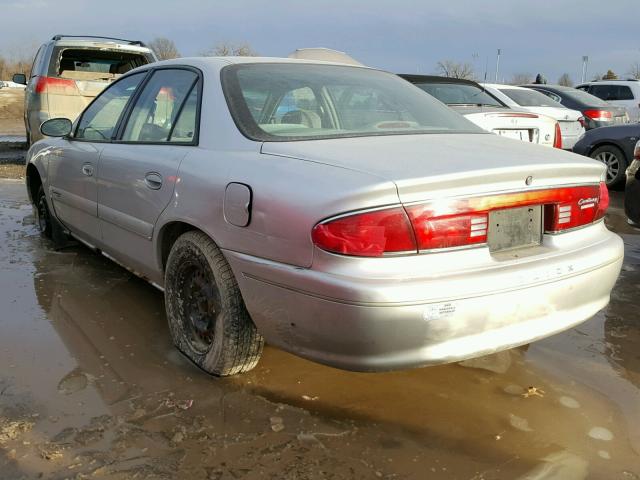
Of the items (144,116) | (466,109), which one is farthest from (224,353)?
(466,109)

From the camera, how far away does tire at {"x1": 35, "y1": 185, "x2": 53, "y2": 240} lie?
205 inches

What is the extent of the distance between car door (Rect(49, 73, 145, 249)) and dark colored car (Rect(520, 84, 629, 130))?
31.0ft

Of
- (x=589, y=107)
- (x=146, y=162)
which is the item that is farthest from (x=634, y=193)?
(x=589, y=107)

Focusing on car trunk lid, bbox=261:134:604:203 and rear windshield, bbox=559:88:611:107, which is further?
rear windshield, bbox=559:88:611:107

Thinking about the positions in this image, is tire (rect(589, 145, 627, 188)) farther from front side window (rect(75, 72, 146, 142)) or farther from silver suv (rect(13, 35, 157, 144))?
front side window (rect(75, 72, 146, 142))

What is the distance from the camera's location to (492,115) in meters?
6.45

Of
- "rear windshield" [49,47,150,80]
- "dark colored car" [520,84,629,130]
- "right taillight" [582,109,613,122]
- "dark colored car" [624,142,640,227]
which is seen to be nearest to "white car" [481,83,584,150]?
"dark colored car" [520,84,629,130]

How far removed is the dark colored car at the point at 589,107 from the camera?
37.9 feet

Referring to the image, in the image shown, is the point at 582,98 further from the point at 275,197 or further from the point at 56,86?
the point at 275,197

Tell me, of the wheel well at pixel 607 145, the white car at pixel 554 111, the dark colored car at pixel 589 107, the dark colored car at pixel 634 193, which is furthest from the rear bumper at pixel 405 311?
the dark colored car at pixel 589 107

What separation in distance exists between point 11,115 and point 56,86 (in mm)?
Result: 19489

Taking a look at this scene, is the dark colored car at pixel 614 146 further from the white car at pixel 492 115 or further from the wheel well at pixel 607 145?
the white car at pixel 492 115

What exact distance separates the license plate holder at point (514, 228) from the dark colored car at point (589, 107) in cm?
974

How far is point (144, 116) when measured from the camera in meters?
3.62
